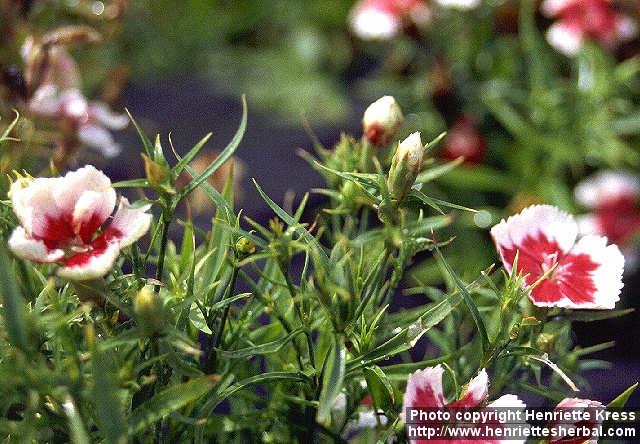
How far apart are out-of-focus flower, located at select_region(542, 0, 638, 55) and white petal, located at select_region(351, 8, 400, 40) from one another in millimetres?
281

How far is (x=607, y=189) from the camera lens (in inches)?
53.7

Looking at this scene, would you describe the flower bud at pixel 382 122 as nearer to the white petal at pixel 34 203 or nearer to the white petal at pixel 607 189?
the white petal at pixel 34 203

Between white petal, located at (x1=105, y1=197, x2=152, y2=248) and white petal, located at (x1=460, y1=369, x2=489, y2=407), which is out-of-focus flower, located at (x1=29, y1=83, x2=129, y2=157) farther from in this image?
white petal, located at (x1=460, y1=369, x2=489, y2=407)

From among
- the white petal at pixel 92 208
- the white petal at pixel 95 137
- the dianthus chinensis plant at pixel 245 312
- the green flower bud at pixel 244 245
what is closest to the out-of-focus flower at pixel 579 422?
the dianthus chinensis plant at pixel 245 312

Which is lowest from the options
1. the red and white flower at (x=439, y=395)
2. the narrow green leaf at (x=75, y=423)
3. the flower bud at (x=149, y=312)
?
the narrow green leaf at (x=75, y=423)

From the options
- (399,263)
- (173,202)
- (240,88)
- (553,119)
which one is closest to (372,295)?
(399,263)

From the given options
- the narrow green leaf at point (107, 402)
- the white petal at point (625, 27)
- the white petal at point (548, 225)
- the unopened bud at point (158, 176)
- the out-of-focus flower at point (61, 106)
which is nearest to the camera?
the narrow green leaf at point (107, 402)

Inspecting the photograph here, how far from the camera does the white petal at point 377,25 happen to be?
53.7 inches

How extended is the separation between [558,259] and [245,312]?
268 mm

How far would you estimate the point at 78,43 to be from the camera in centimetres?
91

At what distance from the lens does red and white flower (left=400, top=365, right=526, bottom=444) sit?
527 mm

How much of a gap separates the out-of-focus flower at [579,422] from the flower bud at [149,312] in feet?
1.00

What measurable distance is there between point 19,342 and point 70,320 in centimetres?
8

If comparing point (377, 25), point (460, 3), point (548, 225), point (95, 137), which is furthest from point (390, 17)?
point (548, 225)
